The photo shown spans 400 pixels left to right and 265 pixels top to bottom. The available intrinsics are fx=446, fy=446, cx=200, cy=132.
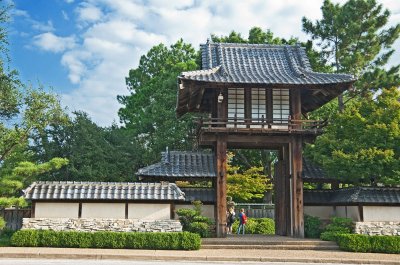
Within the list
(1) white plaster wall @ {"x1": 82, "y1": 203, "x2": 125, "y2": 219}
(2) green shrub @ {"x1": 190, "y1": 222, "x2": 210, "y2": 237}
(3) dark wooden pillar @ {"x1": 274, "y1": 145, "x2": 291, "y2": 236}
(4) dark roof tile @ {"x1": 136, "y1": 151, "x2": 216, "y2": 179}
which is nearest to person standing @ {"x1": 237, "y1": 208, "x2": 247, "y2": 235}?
(3) dark wooden pillar @ {"x1": 274, "y1": 145, "x2": 291, "y2": 236}

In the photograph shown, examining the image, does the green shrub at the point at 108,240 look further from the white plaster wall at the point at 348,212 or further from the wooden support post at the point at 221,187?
the white plaster wall at the point at 348,212

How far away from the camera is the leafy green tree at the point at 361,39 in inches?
1328

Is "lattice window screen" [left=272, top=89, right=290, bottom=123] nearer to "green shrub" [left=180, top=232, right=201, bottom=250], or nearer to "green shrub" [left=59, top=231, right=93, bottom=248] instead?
"green shrub" [left=180, top=232, right=201, bottom=250]

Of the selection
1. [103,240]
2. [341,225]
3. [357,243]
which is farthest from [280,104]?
[103,240]

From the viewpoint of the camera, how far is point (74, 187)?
815 inches

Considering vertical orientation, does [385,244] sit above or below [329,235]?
below

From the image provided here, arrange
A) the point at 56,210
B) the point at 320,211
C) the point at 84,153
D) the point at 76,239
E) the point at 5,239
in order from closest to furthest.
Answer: the point at 76,239
the point at 5,239
the point at 56,210
the point at 320,211
the point at 84,153

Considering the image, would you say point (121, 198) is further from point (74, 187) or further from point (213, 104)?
point (213, 104)

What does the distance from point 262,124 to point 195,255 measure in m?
8.76

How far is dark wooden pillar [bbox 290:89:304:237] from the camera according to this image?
921 inches

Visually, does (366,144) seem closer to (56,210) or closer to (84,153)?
Result: (56,210)

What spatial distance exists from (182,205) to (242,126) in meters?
5.32

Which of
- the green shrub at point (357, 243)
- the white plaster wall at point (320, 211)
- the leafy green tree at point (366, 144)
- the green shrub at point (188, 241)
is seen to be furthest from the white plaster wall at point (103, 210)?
the leafy green tree at point (366, 144)

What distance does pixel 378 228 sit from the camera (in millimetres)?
21516
